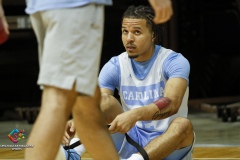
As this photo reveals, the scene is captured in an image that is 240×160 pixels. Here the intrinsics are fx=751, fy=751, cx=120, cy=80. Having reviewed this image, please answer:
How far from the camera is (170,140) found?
365 centimetres

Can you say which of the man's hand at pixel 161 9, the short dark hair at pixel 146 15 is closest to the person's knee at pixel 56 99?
the man's hand at pixel 161 9

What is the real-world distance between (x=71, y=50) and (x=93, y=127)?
1.25ft

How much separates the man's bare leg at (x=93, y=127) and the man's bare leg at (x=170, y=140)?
71cm

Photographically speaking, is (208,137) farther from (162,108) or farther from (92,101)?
(92,101)

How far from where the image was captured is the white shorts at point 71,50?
2.62 meters

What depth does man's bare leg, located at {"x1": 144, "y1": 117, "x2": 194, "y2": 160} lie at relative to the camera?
3.63 metres

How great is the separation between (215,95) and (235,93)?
21 centimetres

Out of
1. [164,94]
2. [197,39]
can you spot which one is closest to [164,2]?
[164,94]

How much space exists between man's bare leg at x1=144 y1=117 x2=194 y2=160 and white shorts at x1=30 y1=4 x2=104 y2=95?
1048 mm

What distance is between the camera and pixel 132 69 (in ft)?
13.1

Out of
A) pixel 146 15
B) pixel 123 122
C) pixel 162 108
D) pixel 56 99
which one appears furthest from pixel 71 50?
pixel 146 15

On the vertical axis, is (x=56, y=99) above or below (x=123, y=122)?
above

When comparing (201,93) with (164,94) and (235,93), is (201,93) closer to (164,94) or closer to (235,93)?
(235,93)

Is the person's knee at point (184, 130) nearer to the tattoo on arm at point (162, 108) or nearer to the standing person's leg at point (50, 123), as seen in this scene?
the tattoo on arm at point (162, 108)
